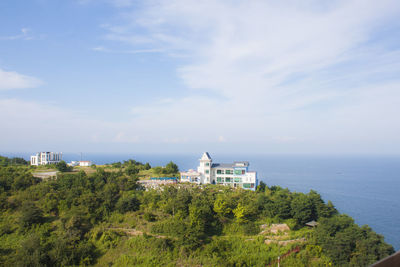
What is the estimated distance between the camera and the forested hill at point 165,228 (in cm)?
1434

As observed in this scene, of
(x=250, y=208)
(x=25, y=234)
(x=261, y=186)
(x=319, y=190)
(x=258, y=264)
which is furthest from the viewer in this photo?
(x=319, y=190)

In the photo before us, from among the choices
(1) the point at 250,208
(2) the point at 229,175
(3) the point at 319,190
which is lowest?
(3) the point at 319,190

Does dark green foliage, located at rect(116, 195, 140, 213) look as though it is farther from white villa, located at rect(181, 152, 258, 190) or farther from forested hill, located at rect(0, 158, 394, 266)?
white villa, located at rect(181, 152, 258, 190)

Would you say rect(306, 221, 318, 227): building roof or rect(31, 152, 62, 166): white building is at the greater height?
rect(31, 152, 62, 166): white building

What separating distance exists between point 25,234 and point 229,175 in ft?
54.1

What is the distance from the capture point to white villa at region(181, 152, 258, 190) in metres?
24.0

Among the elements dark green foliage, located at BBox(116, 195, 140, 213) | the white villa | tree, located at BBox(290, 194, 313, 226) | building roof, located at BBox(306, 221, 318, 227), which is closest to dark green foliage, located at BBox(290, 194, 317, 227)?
tree, located at BBox(290, 194, 313, 226)

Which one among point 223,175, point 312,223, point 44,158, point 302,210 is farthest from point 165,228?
point 44,158

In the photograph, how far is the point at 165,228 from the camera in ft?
53.5

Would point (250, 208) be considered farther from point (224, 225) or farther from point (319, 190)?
point (319, 190)

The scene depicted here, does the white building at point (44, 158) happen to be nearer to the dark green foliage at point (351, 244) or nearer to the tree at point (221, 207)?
the tree at point (221, 207)

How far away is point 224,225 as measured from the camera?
17.6m

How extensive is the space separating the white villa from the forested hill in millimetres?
2816

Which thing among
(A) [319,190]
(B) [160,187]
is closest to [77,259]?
(B) [160,187]
